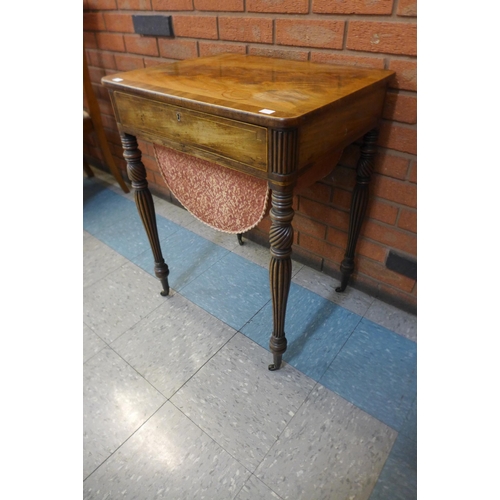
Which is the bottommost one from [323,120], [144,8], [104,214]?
[104,214]

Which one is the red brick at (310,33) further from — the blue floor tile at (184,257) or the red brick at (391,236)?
the blue floor tile at (184,257)

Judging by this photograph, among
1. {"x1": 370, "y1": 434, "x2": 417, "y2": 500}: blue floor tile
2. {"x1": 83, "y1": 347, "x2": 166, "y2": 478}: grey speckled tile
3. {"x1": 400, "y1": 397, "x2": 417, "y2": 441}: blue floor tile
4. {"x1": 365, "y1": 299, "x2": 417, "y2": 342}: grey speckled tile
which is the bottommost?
{"x1": 83, "y1": 347, "x2": 166, "y2": 478}: grey speckled tile

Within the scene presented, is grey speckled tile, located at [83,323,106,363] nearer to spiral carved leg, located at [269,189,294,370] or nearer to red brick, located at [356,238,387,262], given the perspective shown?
spiral carved leg, located at [269,189,294,370]

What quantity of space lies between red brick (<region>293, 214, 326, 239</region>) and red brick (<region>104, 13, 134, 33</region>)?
3.97ft

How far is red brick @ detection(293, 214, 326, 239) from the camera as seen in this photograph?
1478mm

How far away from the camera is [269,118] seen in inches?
27.6

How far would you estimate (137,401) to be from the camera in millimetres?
1116

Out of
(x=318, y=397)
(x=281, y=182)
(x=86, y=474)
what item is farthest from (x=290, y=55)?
(x=86, y=474)

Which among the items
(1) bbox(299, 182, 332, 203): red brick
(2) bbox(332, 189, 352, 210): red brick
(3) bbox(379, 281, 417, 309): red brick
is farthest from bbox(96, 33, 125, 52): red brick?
(3) bbox(379, 281, 417, 309): red brick

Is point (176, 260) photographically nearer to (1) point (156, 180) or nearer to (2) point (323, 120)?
(1) point (156, 180)

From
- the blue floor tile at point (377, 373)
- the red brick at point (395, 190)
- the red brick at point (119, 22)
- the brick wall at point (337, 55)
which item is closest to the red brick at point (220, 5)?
the brick wall at point (337, 55)

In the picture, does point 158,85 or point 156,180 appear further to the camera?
point 156,180

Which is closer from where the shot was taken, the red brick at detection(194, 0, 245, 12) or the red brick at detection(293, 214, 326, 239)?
the red brick at detection(194, 0, 245, 12)

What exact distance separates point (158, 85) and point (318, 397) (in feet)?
3.29
